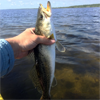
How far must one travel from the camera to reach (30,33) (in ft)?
8.95

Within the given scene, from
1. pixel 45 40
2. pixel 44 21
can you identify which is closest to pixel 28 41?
pixel 45 40

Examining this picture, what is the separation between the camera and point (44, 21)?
8.05 ft

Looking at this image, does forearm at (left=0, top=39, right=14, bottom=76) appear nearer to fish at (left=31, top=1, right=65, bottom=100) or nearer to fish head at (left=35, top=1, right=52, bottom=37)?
fish at (left=31, top=1, right=65, bottom=100)

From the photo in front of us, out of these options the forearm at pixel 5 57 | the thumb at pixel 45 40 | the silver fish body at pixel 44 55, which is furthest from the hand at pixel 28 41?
the forearm at pixel 5 57

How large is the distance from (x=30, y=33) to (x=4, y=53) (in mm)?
916

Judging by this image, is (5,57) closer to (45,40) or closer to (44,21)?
(45,40)

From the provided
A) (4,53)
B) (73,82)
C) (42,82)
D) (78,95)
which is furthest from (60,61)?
(4,53)

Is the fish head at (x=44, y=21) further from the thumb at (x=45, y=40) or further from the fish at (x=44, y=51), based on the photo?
the thumb at (x=45, y=40)

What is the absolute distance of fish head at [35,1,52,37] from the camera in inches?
94.7

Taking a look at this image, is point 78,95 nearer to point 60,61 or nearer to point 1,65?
point 60,61

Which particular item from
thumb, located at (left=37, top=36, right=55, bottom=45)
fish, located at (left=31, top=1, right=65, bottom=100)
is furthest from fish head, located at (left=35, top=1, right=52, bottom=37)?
thumb, located at (left=37, top=36, right=55, bottom=45)

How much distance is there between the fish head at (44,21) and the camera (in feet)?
7.89

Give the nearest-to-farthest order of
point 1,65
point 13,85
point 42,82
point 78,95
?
point 1,65 < point 42,82 < point 78,95 < point 13,85

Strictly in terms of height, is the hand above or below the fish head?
below
